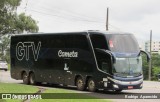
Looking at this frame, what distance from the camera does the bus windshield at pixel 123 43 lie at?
27.7m

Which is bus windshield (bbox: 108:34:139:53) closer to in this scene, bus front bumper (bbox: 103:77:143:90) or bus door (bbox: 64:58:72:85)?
bus front bumper (bbox: 103:77:143:90)

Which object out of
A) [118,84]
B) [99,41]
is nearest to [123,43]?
[99,41]

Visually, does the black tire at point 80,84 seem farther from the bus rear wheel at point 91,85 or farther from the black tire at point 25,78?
the black tire at point 25,78

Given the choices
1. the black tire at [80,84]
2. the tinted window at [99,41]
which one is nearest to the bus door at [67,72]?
the black tire at [80,84]

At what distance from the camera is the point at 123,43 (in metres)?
28.3

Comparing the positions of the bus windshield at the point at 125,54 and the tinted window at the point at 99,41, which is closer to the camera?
the bus windshield at the point at 125,54

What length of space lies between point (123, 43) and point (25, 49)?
903 cm

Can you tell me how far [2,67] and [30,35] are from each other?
35.1m

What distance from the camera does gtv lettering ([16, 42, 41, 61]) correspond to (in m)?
34.1

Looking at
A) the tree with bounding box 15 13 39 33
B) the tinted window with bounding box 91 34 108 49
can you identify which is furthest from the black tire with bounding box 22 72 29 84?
the tree with bounding box 15 13 39 33

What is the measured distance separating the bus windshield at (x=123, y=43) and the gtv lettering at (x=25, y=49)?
722 cm

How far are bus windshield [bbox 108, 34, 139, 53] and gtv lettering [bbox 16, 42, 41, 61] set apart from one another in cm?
722

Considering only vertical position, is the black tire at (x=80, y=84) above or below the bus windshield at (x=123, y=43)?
below

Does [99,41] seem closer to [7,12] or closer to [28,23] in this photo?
[7,12]
